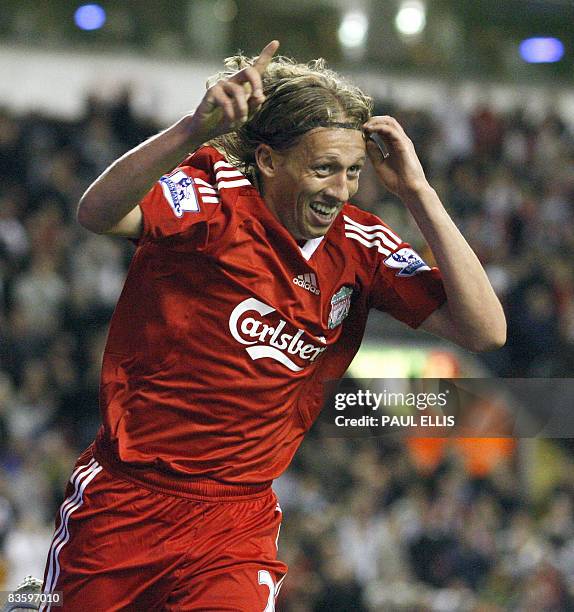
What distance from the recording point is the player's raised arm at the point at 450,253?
266cm

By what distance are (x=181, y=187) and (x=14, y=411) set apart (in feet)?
17.0

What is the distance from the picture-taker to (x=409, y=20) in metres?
12.0

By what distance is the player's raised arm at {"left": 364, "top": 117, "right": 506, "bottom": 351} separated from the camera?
8.71ft

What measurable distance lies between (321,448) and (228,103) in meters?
5.83

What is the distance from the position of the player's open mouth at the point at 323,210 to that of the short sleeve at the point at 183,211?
0.22 metres

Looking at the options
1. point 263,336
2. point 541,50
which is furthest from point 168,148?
point 541,50

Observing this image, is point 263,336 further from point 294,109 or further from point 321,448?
point 321,448

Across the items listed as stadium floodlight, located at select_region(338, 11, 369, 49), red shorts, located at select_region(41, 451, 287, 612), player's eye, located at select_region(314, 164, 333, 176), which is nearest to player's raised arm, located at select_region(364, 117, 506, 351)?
player's eye, located at select_region(314, 164, 333, 176)

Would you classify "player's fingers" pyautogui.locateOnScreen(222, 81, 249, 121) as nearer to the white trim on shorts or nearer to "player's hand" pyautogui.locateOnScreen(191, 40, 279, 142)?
"player's hand" pyautogui.locateOnScreen(191, 40, 279, 142)

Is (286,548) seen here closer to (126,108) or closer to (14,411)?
(14,411)
